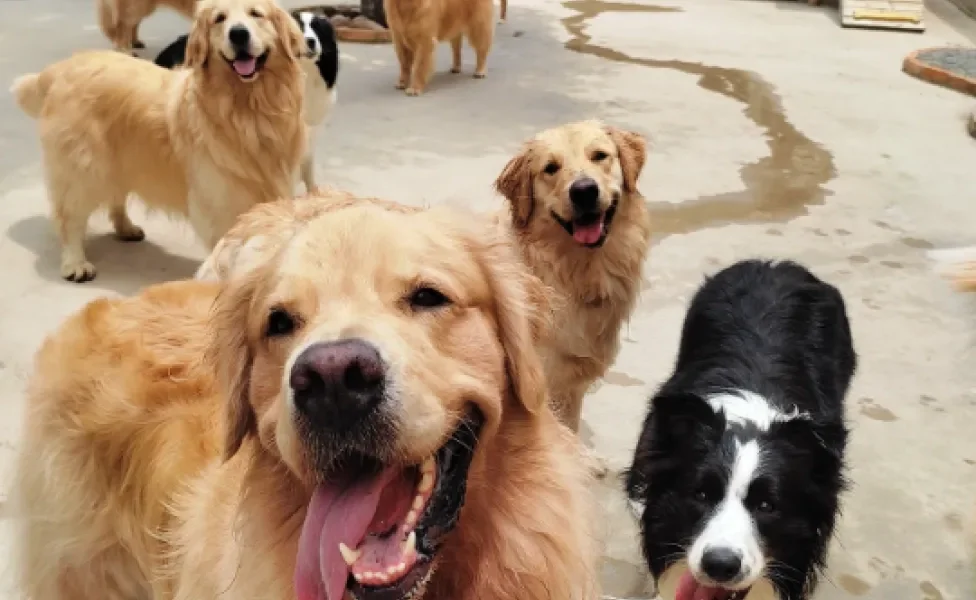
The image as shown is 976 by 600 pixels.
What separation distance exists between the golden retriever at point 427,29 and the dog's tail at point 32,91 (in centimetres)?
386

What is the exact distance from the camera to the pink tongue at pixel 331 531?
1366 millimetres

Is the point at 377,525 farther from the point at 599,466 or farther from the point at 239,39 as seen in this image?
the point at 239,39

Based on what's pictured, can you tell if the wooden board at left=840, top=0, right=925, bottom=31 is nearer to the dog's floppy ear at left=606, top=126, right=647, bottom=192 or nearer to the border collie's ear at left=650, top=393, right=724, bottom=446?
the dog's floppy ear at left=606, top=126, right=647, bottom=192

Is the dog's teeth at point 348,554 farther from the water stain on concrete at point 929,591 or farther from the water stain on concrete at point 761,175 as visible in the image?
the water stain on concrete at point 761,175

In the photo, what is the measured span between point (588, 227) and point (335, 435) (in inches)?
→ 91.8

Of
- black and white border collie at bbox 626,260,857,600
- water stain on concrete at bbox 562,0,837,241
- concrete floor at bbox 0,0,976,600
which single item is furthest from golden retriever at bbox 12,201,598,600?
water stain on concrete at bbox 562,0,837,241

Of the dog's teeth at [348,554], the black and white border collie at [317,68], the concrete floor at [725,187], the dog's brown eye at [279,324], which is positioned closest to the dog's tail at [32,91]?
the concrete floor at [725,187]

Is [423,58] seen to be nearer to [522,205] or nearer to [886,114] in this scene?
[886,114]

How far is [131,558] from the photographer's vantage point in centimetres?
214

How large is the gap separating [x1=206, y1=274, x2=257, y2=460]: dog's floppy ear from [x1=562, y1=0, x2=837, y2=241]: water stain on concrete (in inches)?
152

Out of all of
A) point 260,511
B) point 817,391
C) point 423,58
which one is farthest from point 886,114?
point 260,511

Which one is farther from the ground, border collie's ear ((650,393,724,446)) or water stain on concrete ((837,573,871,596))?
border collie's ear ((650,393,724,446))

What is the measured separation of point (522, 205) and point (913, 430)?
190cm

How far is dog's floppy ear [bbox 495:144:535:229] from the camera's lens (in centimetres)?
360
